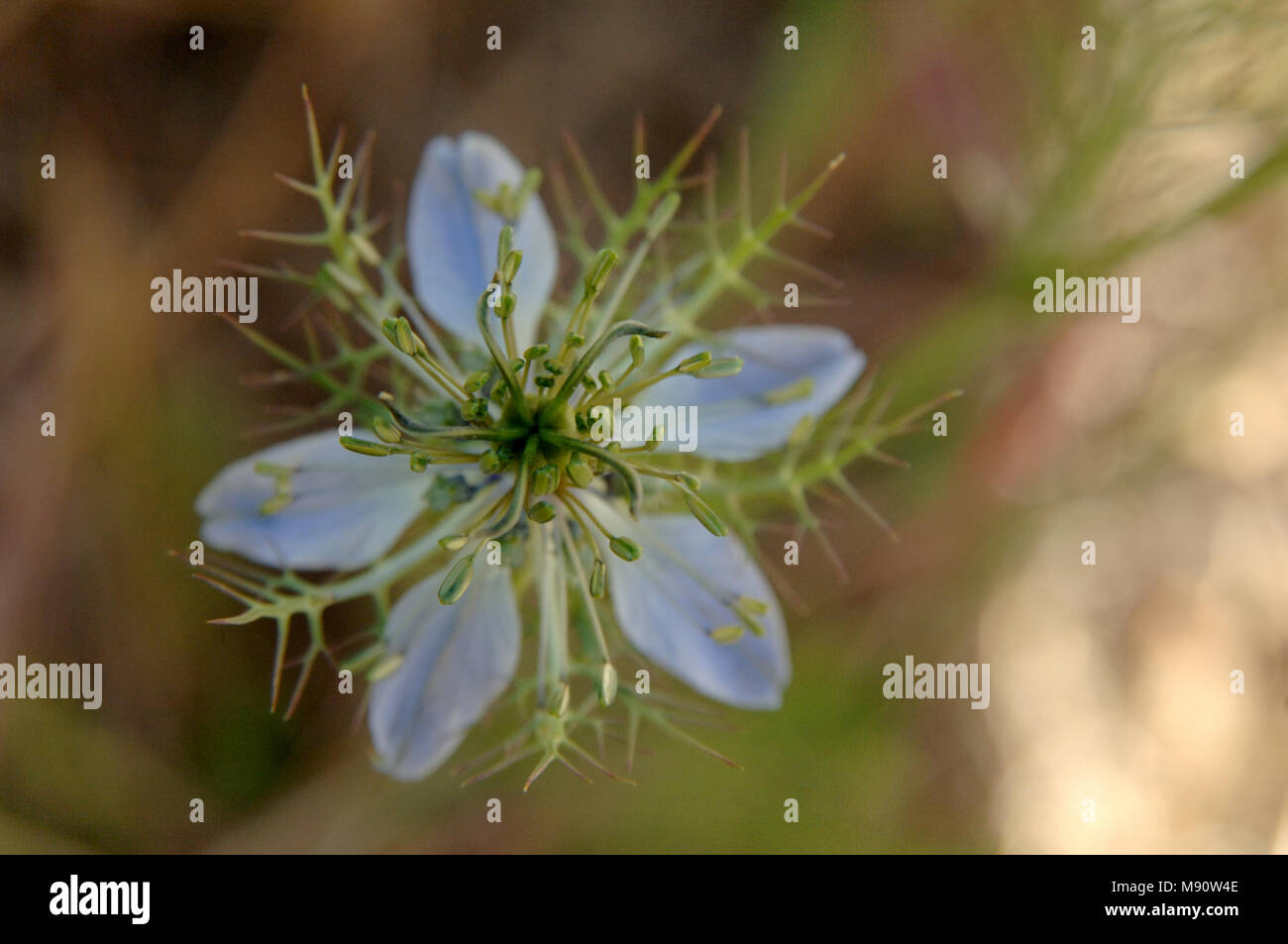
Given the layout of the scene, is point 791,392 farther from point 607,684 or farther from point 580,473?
point 607,684

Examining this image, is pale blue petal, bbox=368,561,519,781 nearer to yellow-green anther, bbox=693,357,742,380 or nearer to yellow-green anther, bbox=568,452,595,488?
yellow-green anther, bbox=568,452,595,488

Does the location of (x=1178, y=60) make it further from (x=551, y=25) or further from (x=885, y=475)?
(x=551, y=25)

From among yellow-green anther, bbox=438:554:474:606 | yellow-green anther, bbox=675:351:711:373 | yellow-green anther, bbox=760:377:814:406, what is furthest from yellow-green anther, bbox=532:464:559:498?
yellow-green anther, bbox=760:377:814:406

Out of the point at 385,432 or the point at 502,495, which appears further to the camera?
the point at 502,495

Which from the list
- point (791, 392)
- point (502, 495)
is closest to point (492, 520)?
point (502, 495)

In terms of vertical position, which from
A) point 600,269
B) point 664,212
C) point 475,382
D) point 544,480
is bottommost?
point 544,480
